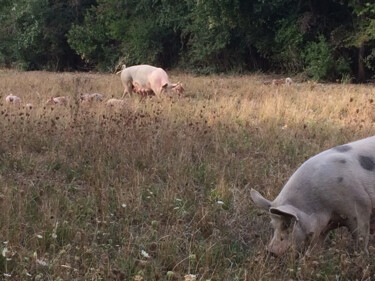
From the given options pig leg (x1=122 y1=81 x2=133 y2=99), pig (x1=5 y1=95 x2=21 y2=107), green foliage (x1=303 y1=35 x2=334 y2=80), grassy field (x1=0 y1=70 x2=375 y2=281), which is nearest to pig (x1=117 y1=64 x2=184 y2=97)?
pig leg (x1=122 y1=81 x2=133 y2=99)

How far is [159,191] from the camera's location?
183 inches

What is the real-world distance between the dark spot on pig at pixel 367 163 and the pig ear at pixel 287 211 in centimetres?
65

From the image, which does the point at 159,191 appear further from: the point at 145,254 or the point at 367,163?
the point at 367,163

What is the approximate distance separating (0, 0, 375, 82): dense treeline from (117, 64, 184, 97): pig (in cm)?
626

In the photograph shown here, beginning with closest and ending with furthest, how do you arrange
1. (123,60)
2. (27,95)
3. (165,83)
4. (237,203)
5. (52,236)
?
(52,236) → (237,203) → (27,95) → (165,83) → (123,60)

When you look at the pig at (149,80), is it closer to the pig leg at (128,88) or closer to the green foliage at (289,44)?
the pig leg at (128,88)

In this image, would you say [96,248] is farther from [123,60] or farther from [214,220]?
[123,60]

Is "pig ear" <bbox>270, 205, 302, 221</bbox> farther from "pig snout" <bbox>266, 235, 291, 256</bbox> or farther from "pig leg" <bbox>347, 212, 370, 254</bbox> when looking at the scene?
"pig leg" <bbox>347, 212, 370, 254</bbox>

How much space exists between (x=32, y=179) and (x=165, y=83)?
21.6 feet

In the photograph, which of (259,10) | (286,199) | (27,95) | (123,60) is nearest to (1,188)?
(286,199)

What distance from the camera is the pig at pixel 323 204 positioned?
339 cm

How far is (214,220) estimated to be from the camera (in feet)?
13.4

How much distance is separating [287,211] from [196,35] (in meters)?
18.2

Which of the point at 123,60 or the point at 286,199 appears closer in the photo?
the point at 286,199
